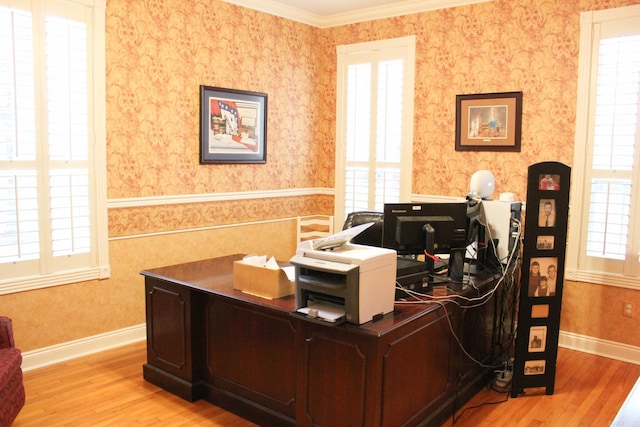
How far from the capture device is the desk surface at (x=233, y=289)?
2.67 m

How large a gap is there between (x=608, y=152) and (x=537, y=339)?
172cm

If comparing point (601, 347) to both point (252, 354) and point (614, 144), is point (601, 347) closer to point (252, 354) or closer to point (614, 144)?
point (614, 144)

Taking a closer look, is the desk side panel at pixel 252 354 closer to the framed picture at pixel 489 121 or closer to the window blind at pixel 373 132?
the window blind at pixel 373 132

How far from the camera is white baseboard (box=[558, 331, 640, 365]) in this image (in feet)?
14.1

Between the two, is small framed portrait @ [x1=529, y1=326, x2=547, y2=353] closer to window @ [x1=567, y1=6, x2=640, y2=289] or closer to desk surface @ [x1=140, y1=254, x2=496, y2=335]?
desk surface @ [x1=140, y1=254, x2=496, y2=335]

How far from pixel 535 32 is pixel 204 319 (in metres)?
3.64

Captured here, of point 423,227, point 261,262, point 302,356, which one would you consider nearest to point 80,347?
point 261,262

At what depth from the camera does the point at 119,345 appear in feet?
14.6

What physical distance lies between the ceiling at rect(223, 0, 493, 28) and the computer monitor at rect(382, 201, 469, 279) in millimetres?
2550

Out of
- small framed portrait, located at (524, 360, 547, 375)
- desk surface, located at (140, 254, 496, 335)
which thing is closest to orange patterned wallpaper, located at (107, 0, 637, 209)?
desk surface, located at (140, 254, 496, 335)

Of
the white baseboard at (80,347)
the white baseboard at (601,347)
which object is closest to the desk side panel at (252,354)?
the white baseboard at (80,347)

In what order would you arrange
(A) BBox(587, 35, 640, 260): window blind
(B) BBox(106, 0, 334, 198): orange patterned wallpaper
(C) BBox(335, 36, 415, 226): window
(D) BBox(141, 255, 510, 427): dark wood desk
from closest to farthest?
1. (D) BBox(141, 255, 510, 427): dark wood desk
2. (A) BBox(587, 35, 640, 260): window blind
3. (B) BBox(106, 0, 334, 198): orange patterned wallpaper
4. (C) BBox(335, 36, 415, 226): window

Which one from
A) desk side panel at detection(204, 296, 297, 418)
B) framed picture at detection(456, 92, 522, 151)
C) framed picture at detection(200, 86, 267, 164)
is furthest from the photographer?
framed picture at detection(200, 86, 267, 164)

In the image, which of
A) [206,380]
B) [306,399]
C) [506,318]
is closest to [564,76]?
[506,318]
